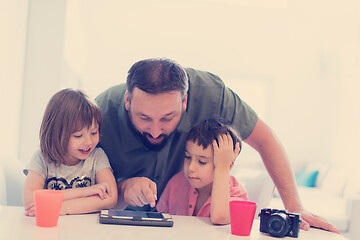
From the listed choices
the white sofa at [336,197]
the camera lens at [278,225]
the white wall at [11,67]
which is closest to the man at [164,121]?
the camera lens at [278,225]

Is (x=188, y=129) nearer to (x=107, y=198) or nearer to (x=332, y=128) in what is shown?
(x=107, y=198)

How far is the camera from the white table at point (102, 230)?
2.94 feet

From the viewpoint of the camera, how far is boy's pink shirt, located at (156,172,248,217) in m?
1.43

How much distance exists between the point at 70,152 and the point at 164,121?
35cm

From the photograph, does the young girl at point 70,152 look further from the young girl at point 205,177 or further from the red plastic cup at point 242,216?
the red plastic cup at point 242,216

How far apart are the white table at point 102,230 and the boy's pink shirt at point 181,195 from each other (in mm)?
268

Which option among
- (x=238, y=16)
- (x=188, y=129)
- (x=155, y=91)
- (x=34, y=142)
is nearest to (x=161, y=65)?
(x=155, y=91)

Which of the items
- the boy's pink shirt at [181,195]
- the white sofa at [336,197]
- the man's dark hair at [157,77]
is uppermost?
the man's dark hair at [157,77]

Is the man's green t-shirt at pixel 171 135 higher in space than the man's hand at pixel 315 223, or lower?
higher

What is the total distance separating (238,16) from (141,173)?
5481 mm

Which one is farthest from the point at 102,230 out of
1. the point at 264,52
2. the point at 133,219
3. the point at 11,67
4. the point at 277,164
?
the point at 264,52

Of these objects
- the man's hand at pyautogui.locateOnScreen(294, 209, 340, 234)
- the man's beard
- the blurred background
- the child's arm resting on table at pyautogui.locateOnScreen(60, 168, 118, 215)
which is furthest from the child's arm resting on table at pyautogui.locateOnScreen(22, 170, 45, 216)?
the blurred background

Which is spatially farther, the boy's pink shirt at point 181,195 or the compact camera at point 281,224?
the boy's pink shirt at point 181,195

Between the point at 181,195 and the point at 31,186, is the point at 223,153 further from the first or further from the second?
the point at 31,186
